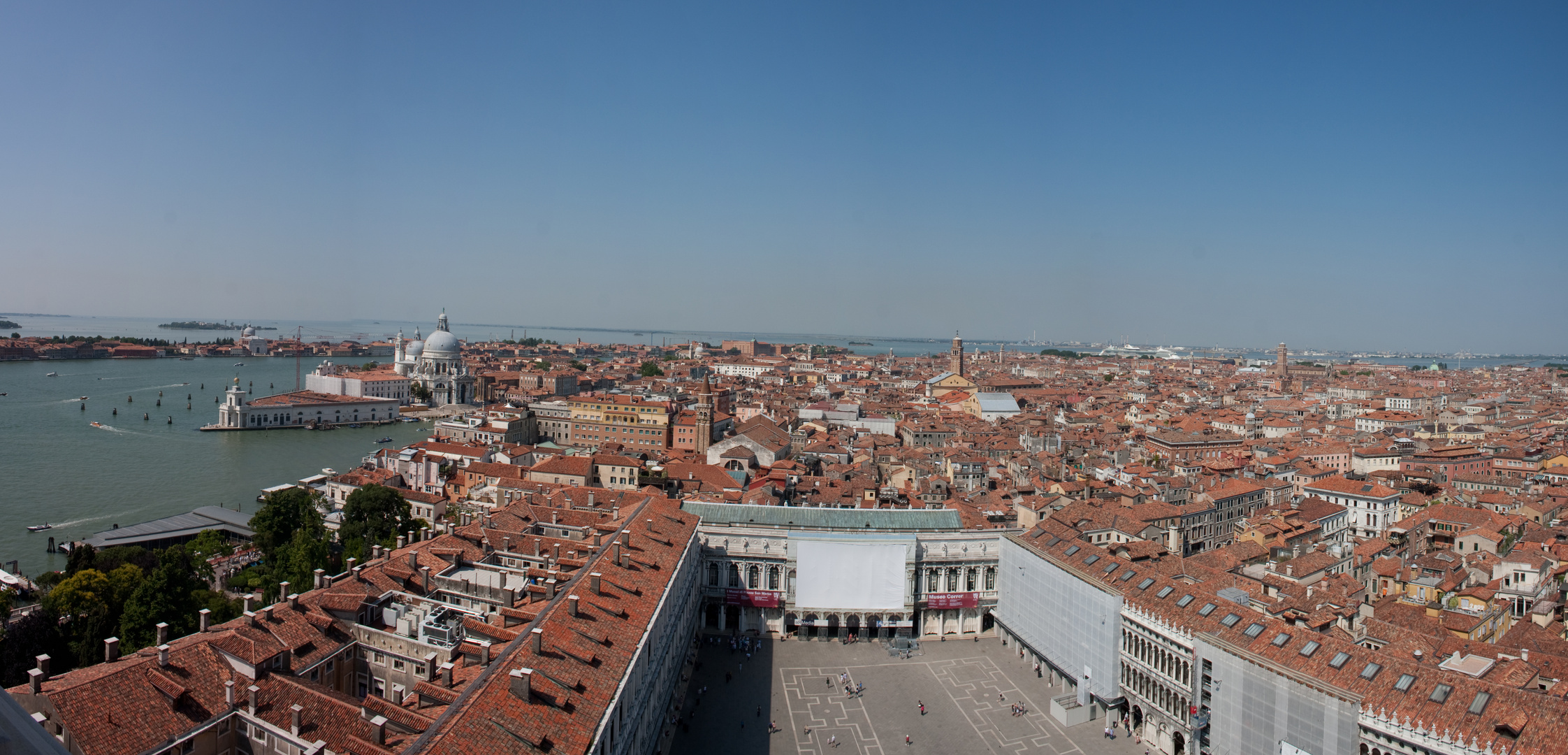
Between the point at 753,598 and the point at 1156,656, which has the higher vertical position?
the point at 1156,656

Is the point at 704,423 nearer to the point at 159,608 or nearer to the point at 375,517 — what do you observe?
the point at 375,517

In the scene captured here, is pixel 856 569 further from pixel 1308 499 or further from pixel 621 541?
pixel 1308 499

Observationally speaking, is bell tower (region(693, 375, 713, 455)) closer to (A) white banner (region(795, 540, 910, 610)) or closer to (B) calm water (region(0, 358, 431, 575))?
(B) calm water (region(0, 358, 431, 575))

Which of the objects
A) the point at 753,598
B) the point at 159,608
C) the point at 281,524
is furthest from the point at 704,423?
the point at 159,608

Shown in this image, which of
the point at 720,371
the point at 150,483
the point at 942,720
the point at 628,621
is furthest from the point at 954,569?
the point at 720,371

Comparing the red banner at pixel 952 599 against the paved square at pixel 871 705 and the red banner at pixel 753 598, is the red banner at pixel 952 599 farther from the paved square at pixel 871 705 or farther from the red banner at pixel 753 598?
the red banner at pixel 753 598

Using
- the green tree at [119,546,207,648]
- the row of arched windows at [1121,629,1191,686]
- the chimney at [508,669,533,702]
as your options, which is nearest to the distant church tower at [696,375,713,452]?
the green tree at [119,546,207,648]

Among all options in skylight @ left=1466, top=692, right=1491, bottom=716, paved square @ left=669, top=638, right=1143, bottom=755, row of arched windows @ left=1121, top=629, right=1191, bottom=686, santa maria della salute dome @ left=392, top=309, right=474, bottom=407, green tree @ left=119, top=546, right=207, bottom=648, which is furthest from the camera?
santa maria della salute dome @ left=392, top=309, right=474, bottom=407
